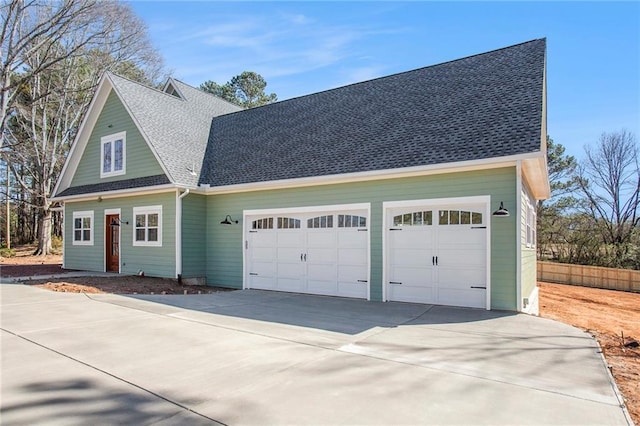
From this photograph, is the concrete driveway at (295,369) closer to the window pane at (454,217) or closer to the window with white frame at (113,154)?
the window pane at (454,217)

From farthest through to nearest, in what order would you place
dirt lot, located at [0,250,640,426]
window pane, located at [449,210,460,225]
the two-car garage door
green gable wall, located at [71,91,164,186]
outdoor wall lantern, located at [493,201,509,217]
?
green gable wall, located at [71,91,164,186] < window pane, located at [449,210,460,225] < the two-car garage door < outdoor wall lantern, located at [493,201,509,217] < dirt lot, located at [0,250,640,426]

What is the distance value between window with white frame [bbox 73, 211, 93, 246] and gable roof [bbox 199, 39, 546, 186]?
5.58 metres

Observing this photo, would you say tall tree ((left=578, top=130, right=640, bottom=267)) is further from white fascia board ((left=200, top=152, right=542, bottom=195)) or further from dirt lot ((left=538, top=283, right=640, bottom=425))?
white fascia board ((left=200, top=152, right=542, bottom=195))

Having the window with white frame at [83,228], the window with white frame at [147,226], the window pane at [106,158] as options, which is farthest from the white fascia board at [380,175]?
the window with white frame at [83,228]

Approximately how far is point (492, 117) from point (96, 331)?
360 inches

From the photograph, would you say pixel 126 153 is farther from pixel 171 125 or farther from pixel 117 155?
pixel 171 125

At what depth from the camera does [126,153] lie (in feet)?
46.4

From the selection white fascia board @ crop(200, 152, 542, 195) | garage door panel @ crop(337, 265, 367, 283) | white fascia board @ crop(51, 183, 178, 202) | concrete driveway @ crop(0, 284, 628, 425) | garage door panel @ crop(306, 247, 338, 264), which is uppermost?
white fascia board @ crop(200, 152, 542, 195)

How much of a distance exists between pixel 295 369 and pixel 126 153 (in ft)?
40.7

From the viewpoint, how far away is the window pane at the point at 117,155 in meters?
14.5

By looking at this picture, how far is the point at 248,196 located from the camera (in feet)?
40.1

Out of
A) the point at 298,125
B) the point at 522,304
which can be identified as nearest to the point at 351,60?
the point at 298,125

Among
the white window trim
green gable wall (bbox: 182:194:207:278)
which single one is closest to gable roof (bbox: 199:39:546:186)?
green gable wall (bbox: 182:194:207:278)

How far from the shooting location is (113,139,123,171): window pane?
14.5 m
